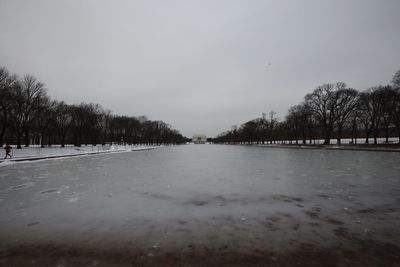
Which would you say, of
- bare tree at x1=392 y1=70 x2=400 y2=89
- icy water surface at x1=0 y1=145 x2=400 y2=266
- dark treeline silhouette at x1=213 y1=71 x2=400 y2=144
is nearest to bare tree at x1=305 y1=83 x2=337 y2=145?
dark treeline silhouette at x1=213 y1=71 x2=400 y2=144

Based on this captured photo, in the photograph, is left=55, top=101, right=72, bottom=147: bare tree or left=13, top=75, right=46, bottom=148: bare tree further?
left=55, top=101, right=72, bottom=147: bare tree

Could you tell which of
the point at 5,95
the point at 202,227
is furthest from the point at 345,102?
the point at 5,95

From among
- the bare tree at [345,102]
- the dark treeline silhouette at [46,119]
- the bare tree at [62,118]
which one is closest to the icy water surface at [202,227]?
the dark treeline silhouette at [46,119]

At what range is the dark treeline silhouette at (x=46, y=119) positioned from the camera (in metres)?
45.7

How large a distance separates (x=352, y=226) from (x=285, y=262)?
2.69m

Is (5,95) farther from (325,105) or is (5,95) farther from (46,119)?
(325,105)

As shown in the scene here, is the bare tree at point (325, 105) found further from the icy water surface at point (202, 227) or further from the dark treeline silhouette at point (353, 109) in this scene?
the icy water surface at point (202, 227)

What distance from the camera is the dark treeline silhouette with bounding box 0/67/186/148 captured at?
45719mm

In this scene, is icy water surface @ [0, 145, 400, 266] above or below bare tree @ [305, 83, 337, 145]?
below

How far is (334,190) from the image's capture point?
30.2ft

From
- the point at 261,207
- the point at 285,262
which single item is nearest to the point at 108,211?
the point at 261,207

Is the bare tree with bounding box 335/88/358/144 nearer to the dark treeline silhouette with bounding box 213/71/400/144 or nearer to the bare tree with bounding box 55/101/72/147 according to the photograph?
the dark treeline silhouette with bounding box 213/71/400/144

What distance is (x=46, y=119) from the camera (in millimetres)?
61906

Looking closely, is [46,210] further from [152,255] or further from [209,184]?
[209,184]
